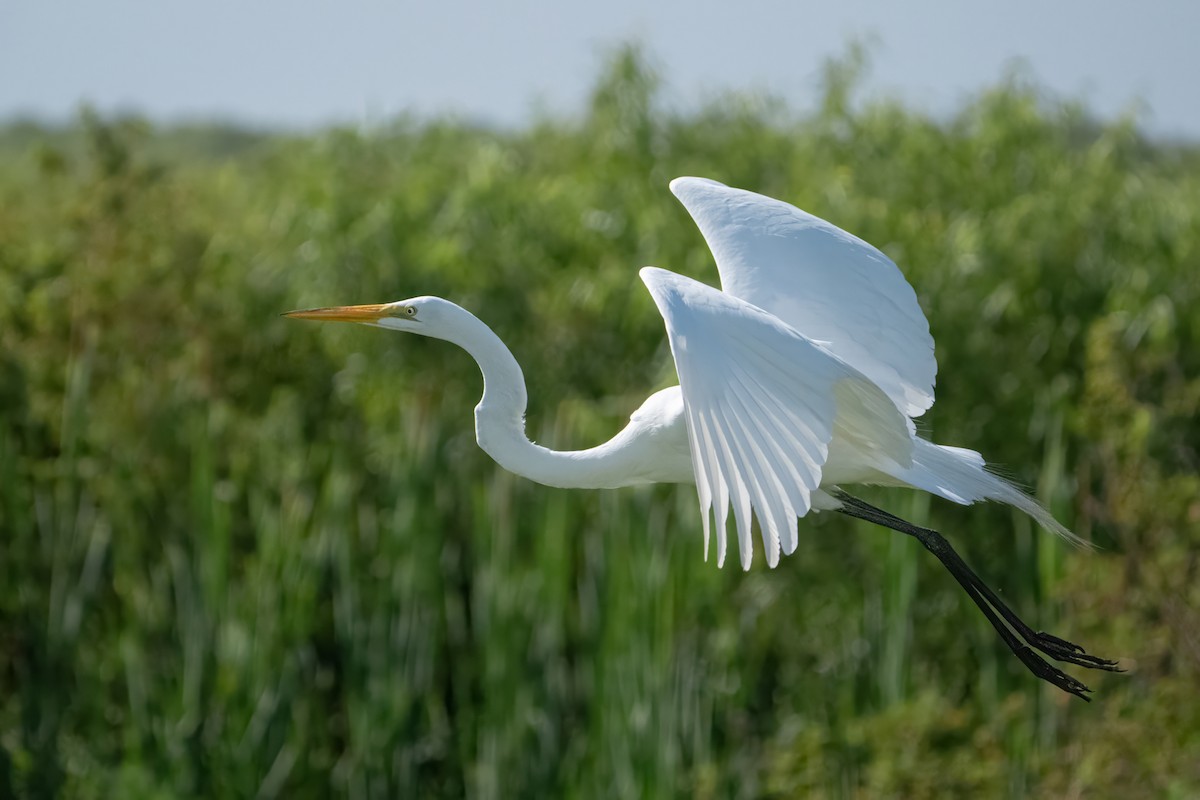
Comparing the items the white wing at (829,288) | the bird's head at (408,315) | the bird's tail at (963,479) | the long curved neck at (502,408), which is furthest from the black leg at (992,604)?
the bird's head at (408,315)

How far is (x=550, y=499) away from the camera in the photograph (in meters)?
5.61

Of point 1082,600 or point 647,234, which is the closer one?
point 1082,600

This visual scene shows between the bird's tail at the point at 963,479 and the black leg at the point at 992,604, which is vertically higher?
the bird's tail at the point at 963,479

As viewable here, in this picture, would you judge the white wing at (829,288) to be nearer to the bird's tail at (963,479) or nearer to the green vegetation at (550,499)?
the bird's tail at (963,479)

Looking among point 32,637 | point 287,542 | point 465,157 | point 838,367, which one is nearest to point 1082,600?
point 287,542

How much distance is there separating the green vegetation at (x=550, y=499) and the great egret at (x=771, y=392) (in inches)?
78.3

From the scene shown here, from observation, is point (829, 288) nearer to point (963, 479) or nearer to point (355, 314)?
point (963, 479)

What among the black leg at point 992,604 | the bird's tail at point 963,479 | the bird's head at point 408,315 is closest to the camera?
the bird's head at point 408,315

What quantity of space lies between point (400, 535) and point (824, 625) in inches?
75.3

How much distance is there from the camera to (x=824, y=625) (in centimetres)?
658

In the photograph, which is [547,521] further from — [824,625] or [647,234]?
[647,234]

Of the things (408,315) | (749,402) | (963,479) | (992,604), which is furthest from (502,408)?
(992,604)

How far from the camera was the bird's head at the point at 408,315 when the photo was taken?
2918 millimetres

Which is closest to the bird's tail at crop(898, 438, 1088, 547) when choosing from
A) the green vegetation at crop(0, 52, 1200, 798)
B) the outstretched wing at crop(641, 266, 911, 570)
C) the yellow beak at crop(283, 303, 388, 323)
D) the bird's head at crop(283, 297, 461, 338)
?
the outstretched wing at crop(641, 266, 911, 570)
